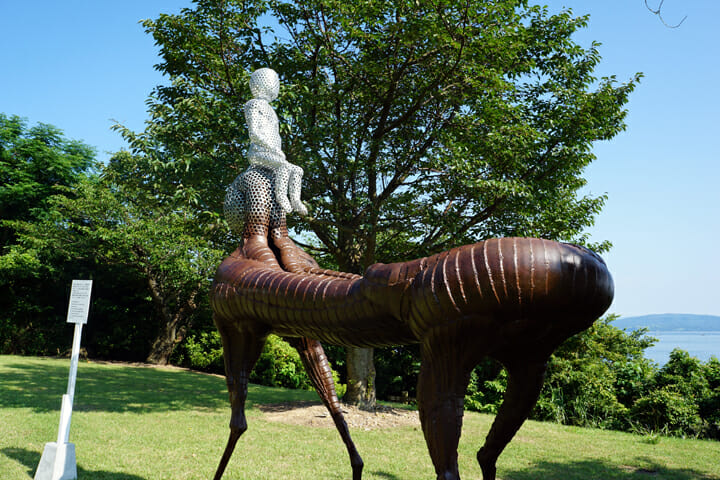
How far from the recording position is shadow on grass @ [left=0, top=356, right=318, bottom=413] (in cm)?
1009

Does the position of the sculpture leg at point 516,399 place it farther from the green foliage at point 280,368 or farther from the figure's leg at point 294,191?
the green foliage at point 280,368

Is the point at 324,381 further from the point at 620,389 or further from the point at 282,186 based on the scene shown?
the point at 620,389

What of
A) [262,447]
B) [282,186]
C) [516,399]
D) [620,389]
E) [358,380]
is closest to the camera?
[516,399]

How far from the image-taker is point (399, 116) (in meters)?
10.0

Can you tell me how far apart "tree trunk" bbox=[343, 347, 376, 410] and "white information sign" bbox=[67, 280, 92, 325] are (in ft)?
18.8

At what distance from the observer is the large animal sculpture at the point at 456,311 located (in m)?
2.03

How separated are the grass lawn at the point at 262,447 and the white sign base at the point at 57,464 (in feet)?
0.69

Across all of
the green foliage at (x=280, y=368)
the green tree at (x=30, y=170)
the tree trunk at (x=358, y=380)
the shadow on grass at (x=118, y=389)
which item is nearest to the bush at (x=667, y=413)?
the tree trunk at (x=358, y=380)

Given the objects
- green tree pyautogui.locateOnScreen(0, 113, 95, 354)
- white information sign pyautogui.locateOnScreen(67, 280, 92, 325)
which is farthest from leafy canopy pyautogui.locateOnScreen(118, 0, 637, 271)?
green tree pyautogui.locateOnScreen(0, 113, 95, 354)

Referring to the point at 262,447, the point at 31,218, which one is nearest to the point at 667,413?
the point at 262,447

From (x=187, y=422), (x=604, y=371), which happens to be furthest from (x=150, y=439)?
(x=604, y=371)

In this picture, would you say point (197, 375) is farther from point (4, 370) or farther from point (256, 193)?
point (256, 193)

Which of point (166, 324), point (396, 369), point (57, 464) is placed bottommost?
point (57, 464)

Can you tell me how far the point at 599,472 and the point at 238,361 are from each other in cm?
534
